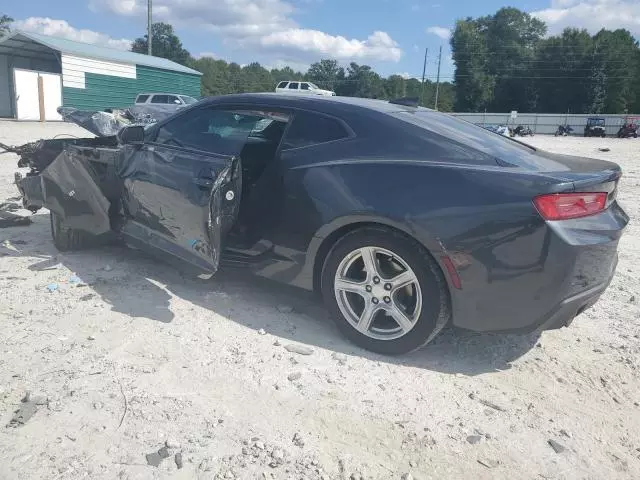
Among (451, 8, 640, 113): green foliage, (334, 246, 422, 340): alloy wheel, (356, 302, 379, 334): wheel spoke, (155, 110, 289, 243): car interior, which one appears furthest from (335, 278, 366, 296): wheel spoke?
(451, 8, 640, 113): green foliage

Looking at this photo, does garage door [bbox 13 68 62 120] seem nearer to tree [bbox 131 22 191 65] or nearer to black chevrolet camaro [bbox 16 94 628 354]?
black chevrolet camaro [bbox 16 94 628 354]

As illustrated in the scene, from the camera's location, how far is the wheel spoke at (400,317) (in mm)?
3332

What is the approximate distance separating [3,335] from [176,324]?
1120 millimetres

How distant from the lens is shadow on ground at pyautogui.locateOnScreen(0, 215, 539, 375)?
3535 millimetres

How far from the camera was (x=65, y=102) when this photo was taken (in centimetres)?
2881

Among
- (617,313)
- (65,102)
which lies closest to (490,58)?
(65,102)

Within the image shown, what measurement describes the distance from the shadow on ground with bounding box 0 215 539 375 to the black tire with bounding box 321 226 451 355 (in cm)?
10

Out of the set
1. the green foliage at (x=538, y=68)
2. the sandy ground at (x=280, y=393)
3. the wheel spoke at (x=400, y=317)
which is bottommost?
the sandy ground at (x=280, y=393)

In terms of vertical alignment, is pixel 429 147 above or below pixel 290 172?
above

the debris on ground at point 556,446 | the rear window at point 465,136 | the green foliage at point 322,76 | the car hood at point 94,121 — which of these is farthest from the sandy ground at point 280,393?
the green foliage at point 322,76

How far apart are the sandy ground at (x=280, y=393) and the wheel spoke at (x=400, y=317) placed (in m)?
0.27

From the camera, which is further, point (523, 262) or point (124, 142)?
point (124, 142)

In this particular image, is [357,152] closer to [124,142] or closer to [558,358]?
[558,358]

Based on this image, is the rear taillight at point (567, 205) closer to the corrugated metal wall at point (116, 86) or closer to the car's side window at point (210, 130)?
the car's side window at point (210, 130)
